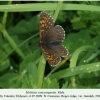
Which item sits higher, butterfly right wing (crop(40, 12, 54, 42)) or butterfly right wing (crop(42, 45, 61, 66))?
butterfly right wing (crop(40, 12, 54, 42))

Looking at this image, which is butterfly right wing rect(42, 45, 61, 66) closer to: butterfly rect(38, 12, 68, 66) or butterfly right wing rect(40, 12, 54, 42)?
butterfly rect(38, 12, 68, 66)

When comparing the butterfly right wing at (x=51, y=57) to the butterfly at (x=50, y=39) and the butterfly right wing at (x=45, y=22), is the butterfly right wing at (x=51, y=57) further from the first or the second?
the butterfly right wing at (x=45, y=22)

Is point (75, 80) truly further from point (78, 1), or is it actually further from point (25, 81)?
point (78, 1)

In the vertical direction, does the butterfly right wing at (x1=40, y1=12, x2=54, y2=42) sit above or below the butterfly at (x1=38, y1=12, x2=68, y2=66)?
above

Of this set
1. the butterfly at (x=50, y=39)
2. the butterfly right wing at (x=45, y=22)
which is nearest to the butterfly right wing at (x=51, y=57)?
the butterfly at (x=50, y=39)

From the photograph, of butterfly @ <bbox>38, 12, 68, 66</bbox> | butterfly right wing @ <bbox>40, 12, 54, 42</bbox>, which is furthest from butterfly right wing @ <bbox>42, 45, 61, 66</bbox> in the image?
butterfly right wing @ <bbox>40, 12, 54, 42</bbox>

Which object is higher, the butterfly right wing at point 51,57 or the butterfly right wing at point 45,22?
the butterfly right wing at point 45,22

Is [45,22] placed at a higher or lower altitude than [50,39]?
higher

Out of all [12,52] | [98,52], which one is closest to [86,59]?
[98,52]
